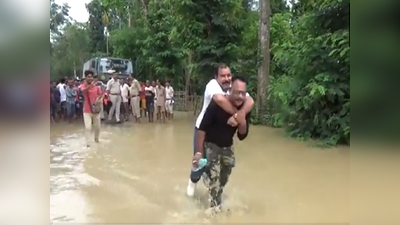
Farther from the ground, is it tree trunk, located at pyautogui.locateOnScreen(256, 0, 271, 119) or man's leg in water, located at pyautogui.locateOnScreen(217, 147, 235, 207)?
tree trunk, located at pyautogui.locateOnScreen(256, 0, 271, 119)

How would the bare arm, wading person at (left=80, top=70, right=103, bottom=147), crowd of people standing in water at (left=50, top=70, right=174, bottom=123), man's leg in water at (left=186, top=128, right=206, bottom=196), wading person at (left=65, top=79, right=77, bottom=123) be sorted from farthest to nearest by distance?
crowd of people standing in water at (left=50, top=70, right=174, bottom=123)
wading person at (left=65, top=79, right=77, bottom=123)
wading person at (left=80, top=70, right=103, bottom=147)
man's leg in water at (left=186, top=128, right=206, bottom=196)
the bare arm

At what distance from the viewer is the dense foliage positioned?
9617 millimetres

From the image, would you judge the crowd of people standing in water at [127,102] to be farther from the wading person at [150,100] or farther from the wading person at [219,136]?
the wading person at [219,136]

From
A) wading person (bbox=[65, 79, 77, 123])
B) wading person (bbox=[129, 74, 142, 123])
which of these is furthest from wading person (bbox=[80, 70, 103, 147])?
wading person (bbox=[129, 74, 142, 123])

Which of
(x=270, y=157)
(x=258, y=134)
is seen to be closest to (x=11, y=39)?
(x=270, y=157)

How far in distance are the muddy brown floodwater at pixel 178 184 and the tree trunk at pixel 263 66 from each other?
4365mm

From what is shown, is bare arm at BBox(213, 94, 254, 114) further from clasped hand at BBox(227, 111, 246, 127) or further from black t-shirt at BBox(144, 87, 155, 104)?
black t-shirt at BBox(144, 87, 155, 104)

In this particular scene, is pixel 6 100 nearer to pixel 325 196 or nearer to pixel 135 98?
pixel 325 196

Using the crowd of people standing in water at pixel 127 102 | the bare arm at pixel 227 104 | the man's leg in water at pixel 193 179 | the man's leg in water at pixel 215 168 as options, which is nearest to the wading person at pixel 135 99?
the crowd of people standing in water at pixel 127 102

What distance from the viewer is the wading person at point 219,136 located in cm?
428

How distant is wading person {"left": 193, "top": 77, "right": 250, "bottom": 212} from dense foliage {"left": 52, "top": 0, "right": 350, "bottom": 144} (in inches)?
38.7

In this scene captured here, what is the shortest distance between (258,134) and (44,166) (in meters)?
10.5

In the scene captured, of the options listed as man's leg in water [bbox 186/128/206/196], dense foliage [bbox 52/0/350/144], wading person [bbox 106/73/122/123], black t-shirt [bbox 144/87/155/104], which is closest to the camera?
man's leg in water [bbox 186/128/206/196]

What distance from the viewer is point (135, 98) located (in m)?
14.2
